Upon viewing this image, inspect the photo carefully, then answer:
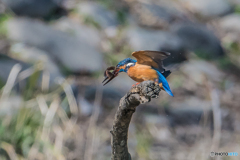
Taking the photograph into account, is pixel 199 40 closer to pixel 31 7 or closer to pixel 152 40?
pixel 152 40

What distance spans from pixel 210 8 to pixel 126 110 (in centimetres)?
606

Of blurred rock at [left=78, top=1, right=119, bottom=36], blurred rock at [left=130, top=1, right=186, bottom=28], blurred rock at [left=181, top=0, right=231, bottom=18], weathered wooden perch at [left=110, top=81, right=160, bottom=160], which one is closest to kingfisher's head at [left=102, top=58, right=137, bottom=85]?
weathered wooden perch at [left=110, top=81, right=160, bottom=160]

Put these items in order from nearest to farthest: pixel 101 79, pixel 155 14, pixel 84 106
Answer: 1. pixel 84 106
2. pixel 101 79
3. pixel 155 14

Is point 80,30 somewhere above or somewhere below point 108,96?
above

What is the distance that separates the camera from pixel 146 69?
994 millimetres

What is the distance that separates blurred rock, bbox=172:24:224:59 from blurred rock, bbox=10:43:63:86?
250 centimetres

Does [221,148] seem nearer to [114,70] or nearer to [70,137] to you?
[70,137]

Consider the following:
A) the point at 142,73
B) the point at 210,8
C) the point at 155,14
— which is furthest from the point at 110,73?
the point at 210,8

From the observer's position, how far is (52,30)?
13.8 ft

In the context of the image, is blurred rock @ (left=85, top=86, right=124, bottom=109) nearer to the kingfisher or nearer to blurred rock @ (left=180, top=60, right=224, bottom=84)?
blurred rock @ (left=180, top=60, right=224, bottom=84)

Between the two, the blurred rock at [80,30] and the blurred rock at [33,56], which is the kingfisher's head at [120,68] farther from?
the blurred rock at [80,30]

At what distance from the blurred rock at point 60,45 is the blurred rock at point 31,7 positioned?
0.36 meters

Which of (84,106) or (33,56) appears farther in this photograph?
(33,56)

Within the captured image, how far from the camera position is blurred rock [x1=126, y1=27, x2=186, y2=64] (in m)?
4.35
